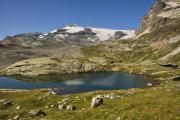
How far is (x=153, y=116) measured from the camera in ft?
83.3

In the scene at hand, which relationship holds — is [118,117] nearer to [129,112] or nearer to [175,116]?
[129,112]

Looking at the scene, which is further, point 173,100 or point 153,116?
point 173,100

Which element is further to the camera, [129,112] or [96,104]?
[96,104]

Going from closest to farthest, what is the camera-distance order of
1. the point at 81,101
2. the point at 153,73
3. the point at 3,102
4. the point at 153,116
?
the point at 153,116 → the point at 81,101 → the point at 3,102 → the point at 153,73

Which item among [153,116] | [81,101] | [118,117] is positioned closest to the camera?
[153,116]

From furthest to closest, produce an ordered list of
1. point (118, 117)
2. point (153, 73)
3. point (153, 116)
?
1. point (153, 73)
2. point (118, 117)
3. point (153, 116)

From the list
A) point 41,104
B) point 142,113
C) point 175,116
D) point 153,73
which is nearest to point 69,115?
point 142,113

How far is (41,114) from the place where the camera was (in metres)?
39.8

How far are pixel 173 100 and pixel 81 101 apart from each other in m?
28.7

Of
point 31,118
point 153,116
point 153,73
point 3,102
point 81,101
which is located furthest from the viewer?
point 153,73

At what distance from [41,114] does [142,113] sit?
58.2 ft

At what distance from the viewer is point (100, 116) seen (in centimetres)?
2920

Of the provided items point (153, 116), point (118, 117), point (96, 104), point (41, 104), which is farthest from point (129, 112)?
point (41, 104)

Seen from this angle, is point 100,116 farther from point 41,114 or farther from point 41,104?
point 41,104
